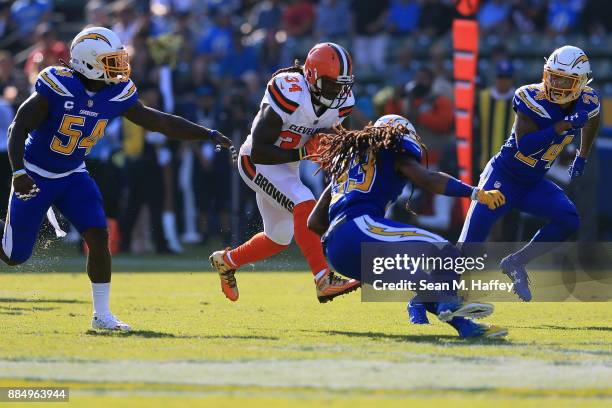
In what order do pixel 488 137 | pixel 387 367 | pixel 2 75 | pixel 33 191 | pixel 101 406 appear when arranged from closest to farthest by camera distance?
pixel 101 406 → pixel 387 367 → pixel 33 191 → pixel 488 137 → pixel 2 75

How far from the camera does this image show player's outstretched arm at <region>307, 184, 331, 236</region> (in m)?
8.19

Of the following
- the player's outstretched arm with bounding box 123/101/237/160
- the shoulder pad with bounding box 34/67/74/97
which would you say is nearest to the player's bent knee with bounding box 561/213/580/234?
the player's outstretched arm with bounding box 123/101/237/160

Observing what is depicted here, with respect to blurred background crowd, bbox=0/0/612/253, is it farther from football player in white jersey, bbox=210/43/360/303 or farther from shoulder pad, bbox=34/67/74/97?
shoulder pad, bbox=34/67/74/97

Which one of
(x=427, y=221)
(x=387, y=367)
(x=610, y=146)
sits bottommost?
(x=427, y=221)

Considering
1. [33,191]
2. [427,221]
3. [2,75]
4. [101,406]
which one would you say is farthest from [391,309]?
[2,75]

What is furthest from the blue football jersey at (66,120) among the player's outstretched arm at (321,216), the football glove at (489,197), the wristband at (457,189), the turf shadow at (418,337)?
the football glove at (489,197)

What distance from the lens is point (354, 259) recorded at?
25.4 ft

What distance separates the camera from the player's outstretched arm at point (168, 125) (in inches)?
352

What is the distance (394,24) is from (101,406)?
13693mm

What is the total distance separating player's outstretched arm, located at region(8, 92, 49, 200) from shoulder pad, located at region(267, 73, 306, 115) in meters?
1.61

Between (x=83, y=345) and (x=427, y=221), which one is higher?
(x=83, y=345)

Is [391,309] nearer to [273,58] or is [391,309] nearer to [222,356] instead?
[222,356]

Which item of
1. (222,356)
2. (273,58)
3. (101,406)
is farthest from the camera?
(273,58)

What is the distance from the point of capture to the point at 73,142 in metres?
8.59
